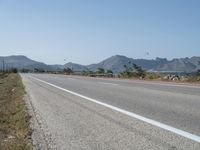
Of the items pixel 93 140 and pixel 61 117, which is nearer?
pixel 93 140

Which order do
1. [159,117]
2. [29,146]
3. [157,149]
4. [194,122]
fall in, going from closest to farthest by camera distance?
[157,149] → [29,146] → [194,122] → [159,117]

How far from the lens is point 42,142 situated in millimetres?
8422

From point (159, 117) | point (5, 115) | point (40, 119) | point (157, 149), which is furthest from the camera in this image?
Answer: point (5, 115)

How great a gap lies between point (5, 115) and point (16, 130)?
3.84 metres

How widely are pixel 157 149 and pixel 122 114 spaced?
4.74 m

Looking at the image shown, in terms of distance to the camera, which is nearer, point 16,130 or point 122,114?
point 16,130

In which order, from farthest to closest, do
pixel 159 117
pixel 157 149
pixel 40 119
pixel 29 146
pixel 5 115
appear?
pixel 5 115 → pixel 40 119 → pixel 159 117 → pixel 29 146 → pixel 157 149

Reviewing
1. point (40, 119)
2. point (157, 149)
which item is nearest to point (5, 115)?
point (40, 119)

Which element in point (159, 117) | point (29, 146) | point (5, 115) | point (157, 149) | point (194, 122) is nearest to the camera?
point (157, 149)

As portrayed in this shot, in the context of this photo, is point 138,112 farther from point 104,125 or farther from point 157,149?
point 157,149

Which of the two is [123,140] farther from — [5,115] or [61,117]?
[5,115]

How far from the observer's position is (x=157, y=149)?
7.23m

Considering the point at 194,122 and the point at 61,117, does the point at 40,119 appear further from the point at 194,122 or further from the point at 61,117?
the point at 194,122

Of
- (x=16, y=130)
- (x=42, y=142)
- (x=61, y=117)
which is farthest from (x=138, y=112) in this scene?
(x=42, y=142)
